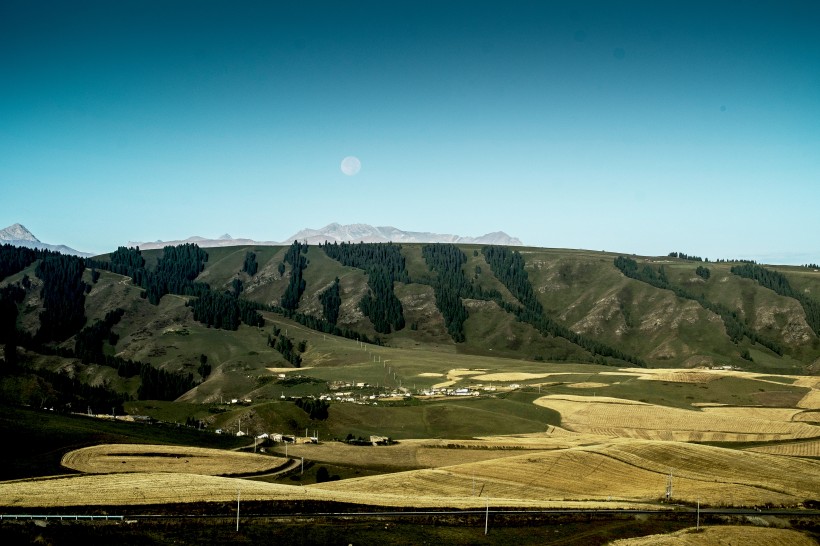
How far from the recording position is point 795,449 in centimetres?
13900

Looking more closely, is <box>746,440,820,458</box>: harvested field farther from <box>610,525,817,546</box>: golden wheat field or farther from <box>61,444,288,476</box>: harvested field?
<box>61,444,288,476</box>: harvested field

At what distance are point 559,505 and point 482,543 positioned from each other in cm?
1858

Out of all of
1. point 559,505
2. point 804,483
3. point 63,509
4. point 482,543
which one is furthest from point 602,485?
point 63,509

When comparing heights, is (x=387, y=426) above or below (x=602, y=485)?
below

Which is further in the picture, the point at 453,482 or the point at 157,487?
the point at 453,482

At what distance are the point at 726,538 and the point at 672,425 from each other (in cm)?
11164

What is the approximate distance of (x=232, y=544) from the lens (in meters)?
57.1

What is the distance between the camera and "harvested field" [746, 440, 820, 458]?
13325 cm

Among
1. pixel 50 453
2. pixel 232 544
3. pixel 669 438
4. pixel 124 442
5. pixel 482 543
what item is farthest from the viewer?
pixel 669 438

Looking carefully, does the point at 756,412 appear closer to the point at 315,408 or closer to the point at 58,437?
the point at 315,408

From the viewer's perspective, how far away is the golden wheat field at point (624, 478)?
8744 cm

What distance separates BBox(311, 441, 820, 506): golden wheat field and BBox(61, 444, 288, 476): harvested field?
21.8 metres

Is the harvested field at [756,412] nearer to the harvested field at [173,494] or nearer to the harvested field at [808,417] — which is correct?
the harvested field at [808,417]

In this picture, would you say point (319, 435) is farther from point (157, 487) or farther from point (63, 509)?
point (63, 509)
